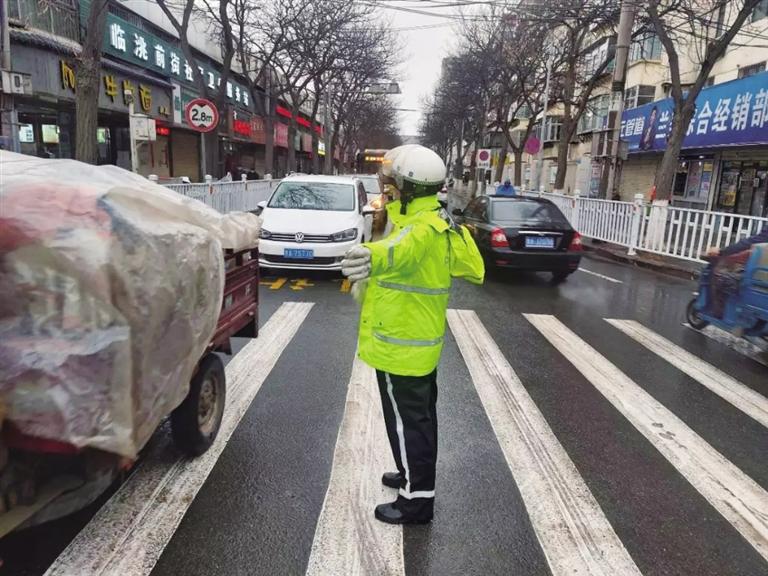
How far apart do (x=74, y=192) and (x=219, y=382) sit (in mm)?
1863

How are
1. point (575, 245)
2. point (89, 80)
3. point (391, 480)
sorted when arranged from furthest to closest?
point (575, 245) → point (89, 80) → point (391, 480)

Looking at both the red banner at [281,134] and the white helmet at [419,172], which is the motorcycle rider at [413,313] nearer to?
the white helmet at [419,172]

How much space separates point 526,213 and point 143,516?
28.0ft

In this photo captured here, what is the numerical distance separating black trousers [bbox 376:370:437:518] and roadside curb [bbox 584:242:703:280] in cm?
916

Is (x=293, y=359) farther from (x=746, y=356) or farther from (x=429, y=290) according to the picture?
(x=746, y=356)

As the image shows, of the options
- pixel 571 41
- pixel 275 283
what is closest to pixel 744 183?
pixel 571 41

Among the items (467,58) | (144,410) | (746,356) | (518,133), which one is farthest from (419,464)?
(518,133)

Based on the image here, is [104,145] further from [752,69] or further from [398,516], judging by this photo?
[752,69]

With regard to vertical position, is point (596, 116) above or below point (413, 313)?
above

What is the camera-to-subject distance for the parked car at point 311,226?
9164 mm

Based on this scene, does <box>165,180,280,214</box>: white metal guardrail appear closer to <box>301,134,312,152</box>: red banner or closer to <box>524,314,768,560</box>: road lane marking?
<box>524,314,768,560</box>: road lane marking

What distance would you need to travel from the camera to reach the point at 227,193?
1581 cm

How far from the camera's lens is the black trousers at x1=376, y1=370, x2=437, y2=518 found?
289 cm

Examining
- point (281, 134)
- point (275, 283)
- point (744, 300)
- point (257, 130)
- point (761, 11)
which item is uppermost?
point (761, 11)
